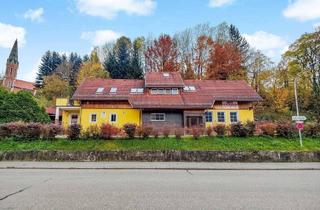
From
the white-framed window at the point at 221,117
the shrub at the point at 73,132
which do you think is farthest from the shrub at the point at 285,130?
the shrub at the point at 73,132

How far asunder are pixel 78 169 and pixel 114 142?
5911 mm

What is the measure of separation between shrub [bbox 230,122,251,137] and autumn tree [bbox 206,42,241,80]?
73.4 ft

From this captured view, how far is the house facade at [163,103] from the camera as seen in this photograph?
88.0ft

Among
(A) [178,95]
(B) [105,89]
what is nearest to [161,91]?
(A) [178,95]

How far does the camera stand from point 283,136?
70.2 ft

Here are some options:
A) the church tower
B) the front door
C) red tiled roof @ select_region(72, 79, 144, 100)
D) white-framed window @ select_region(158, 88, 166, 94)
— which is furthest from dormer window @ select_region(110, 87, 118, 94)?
the church tower

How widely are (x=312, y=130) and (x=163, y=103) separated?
44.9 feet

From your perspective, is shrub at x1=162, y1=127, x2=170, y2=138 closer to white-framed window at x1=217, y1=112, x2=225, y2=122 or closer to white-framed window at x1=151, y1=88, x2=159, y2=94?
white-framed window at x1=151, y1=88, x2=159, y2=94

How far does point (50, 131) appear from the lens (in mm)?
19672

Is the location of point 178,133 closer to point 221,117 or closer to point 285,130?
point 285,130

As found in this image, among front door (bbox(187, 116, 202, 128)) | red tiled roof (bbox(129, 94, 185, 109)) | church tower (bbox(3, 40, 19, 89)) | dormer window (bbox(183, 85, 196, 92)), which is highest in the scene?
church tower (bbox(3, 40, 19, 89))

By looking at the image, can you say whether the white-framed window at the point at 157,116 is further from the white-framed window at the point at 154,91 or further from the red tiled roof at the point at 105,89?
the red tiled roof at the point at 105,89

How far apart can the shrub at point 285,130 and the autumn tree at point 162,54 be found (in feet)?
→ 83.8

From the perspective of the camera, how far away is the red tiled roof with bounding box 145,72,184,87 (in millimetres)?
29094
